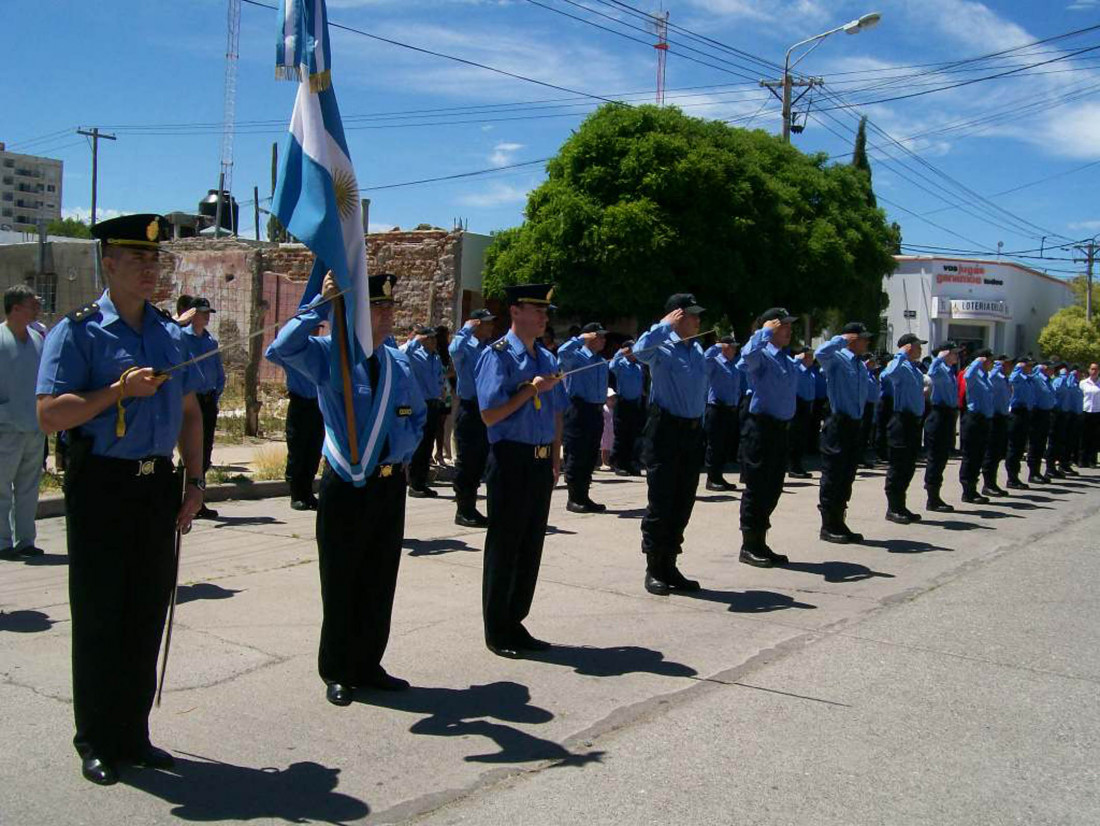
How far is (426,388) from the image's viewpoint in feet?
34.2

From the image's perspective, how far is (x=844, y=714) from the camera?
17.0 feet

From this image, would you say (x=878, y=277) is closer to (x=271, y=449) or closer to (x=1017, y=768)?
(x=271, y=449)

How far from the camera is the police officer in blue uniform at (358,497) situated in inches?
195

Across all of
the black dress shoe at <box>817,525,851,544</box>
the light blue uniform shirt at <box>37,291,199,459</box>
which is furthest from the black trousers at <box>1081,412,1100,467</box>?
the light blue uniform shirt at <box>37,291,199,459</box>

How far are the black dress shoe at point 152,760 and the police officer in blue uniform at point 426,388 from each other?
4.21m

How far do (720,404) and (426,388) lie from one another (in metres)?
6.14

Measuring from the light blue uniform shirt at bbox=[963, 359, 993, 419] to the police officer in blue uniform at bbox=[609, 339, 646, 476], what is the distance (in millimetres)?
4507

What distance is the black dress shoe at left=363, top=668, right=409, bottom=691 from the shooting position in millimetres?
5242

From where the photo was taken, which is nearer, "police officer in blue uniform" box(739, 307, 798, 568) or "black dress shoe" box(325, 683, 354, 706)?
"black dress shoe" box(325, 683, 354, 706)

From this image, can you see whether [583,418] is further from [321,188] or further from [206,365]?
[321,188]

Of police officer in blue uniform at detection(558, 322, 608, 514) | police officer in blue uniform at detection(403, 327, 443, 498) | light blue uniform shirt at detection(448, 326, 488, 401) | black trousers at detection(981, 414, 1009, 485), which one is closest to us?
police officer in blue uniform at detection(403, 327, 443, 498)

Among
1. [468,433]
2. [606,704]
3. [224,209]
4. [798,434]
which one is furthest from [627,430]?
[224,209]

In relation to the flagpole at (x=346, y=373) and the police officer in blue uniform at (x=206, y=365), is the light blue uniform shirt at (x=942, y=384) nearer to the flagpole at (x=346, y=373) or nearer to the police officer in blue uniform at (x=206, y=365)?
the police officer in blue uniform at (x=206, y=365)

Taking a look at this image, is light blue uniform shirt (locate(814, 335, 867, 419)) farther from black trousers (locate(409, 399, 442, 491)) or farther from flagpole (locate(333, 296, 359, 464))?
flagpole (locate(333, 296, 359, 464))
